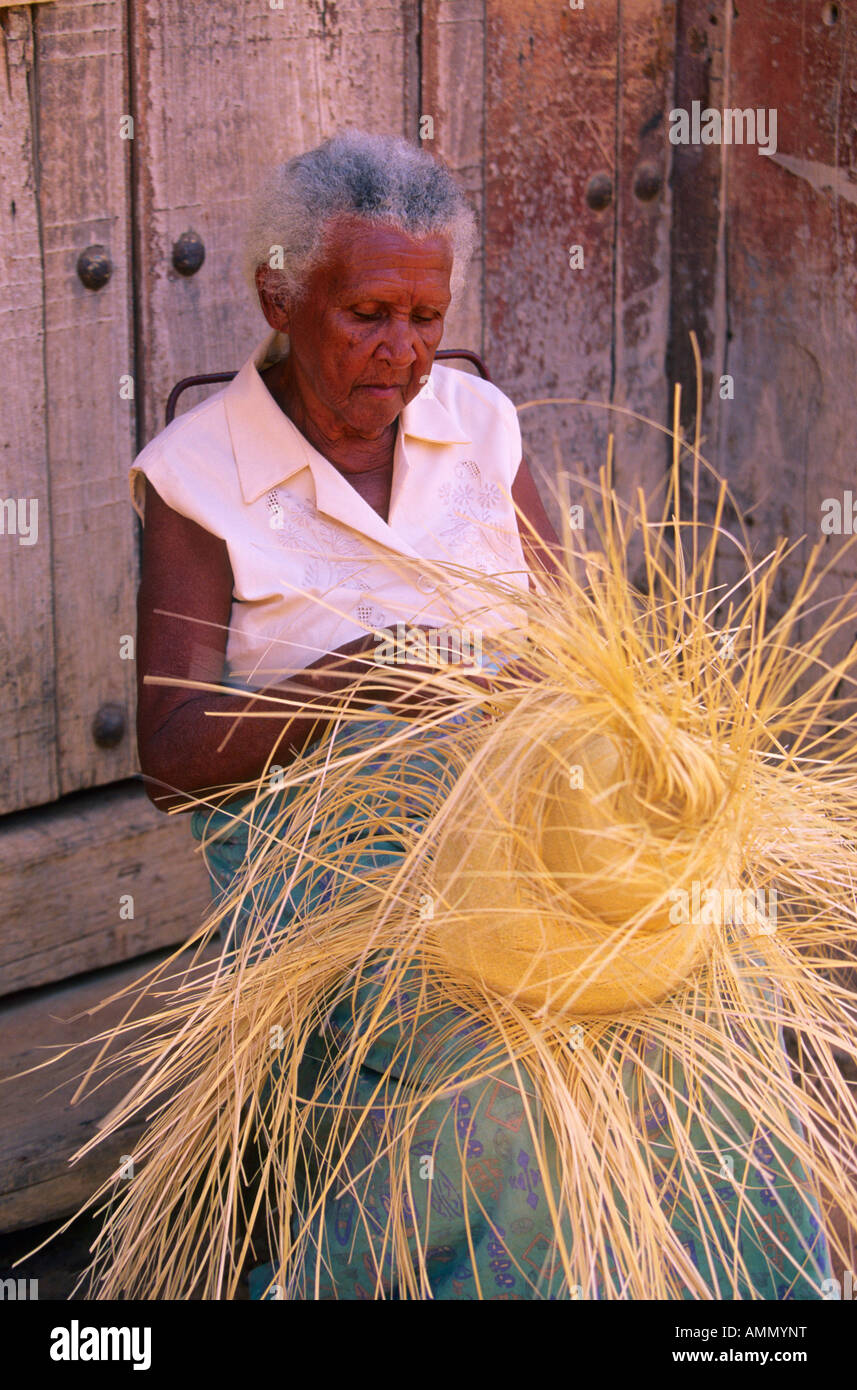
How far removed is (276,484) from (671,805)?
0.76 metres

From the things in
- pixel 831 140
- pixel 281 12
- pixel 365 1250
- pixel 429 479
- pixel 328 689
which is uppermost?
pixel 281 12

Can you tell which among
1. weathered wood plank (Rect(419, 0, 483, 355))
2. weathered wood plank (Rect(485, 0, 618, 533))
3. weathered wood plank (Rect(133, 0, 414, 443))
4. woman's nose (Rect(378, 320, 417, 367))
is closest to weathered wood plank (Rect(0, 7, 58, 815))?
weathered wood plank (Rect(133, 0, 414, 443))

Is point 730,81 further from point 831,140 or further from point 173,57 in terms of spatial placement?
point 173,57

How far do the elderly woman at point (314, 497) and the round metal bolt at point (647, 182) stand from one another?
81cm

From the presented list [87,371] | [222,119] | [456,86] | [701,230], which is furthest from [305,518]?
[701,230]

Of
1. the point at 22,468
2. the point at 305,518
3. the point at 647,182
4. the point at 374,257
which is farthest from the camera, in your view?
the point at 647,182

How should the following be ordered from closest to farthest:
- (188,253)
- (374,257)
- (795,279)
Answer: (374,257) → (188,253) → (795,279)

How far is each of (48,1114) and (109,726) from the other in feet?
1.80

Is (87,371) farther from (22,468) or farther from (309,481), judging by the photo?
(309,481)

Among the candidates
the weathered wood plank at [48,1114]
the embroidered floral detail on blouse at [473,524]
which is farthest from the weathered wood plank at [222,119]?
the weathered wood plank at [48,1114]

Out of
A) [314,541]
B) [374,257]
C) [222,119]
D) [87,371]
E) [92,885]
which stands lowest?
[92,885]

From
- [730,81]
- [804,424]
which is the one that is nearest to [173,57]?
[730,81]

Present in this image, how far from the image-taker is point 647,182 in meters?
2.41

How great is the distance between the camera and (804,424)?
2.32 meters
